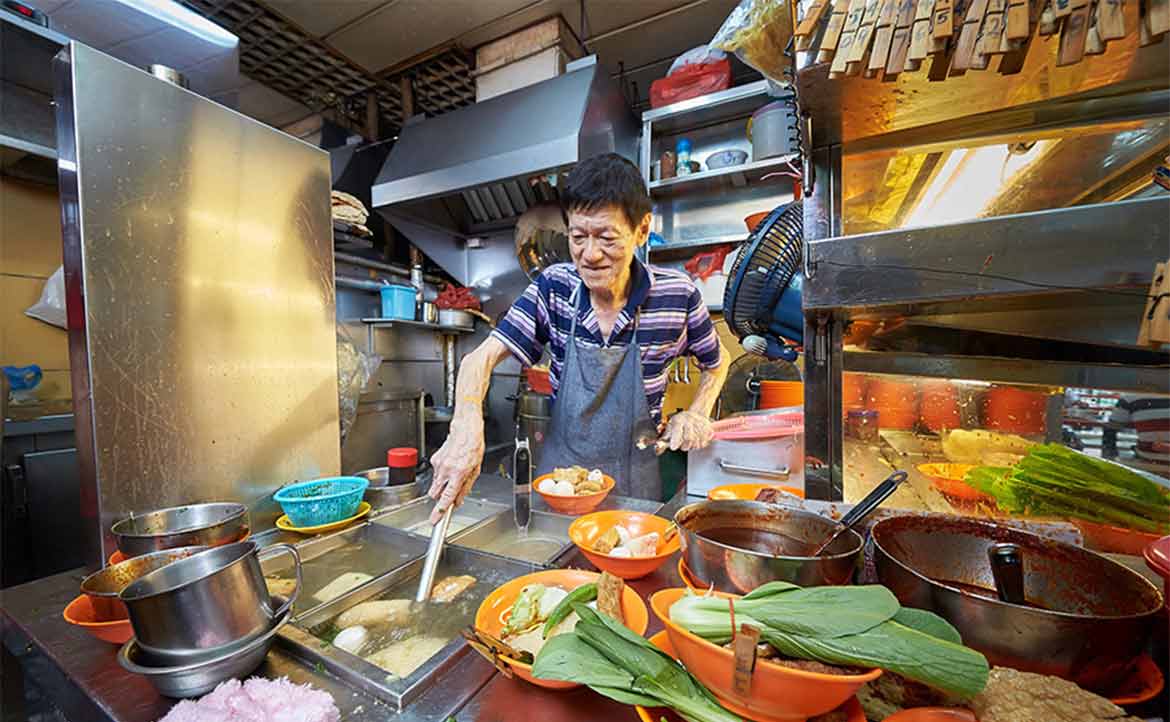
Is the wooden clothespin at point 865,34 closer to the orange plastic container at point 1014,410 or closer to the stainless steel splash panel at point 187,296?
the orange plastic container at point 1014,410

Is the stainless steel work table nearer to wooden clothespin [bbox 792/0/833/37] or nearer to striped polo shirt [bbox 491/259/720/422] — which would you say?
wooden clothespin [bbox 792/0/833/37]

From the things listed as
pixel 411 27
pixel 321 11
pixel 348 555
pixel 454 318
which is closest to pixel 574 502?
pixel 348 555

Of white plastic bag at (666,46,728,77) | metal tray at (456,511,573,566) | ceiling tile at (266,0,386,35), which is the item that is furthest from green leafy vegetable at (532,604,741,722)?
ceiling tile at (266,0,386,35)

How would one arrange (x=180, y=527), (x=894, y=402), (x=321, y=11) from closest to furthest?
(x=180, y=527), (x=894, y=402), (x=321, y=11)

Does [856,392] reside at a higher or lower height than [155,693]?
higher

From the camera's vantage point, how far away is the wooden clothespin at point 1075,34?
63 cm

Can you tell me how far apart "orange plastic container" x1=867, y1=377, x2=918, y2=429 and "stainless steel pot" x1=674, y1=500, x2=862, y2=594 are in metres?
1.24

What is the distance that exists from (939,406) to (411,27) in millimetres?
4721

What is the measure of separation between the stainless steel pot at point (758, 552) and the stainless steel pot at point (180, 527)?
1.29 m

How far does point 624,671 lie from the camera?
2.00 ft

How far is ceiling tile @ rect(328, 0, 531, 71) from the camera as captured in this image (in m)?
3.28

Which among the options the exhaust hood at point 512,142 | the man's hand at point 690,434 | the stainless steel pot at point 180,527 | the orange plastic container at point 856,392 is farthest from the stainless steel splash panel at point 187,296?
the orange plastic container at point 856,392

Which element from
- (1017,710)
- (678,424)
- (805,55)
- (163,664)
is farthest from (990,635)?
(163,664)

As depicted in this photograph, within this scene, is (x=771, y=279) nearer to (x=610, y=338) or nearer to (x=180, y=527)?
(x=610, y=338)
